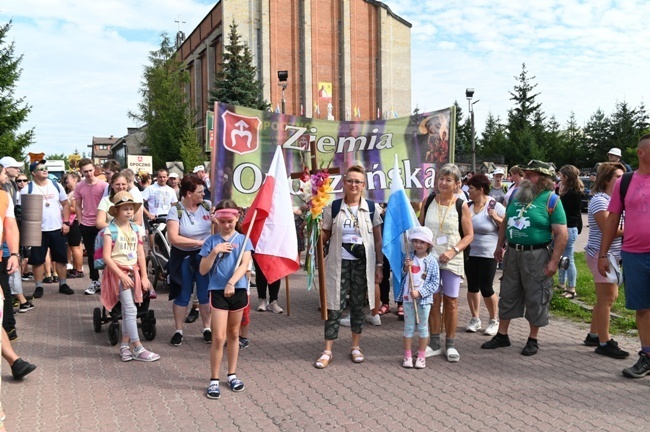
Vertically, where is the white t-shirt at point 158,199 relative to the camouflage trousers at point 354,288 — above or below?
above

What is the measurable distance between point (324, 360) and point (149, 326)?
89.5 inches

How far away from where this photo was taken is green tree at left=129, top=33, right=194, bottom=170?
51.3 meters

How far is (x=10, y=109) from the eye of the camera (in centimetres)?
2591

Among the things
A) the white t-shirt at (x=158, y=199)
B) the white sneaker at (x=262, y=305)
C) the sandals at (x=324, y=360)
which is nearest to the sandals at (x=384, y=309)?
the white sneaker at (x=262, y=305)

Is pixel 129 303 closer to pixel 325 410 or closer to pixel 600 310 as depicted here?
pixel 325 410

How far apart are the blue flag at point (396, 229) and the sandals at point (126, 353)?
2.88 m

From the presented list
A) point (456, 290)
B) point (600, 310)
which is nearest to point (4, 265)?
point (456, 290)

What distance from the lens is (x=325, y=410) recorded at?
4.58 m

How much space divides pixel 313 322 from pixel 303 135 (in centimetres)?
258

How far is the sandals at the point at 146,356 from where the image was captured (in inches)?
232

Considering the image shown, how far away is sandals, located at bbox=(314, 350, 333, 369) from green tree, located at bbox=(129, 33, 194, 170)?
144 ft

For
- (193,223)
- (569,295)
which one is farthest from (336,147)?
(569,295)

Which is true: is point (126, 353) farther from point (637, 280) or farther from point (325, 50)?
point (325, 50)

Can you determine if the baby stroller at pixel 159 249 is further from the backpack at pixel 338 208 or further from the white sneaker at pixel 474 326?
the white sneaker at pixel 474 326
